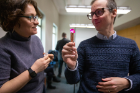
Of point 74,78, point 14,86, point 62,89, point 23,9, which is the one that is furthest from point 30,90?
point 62,89

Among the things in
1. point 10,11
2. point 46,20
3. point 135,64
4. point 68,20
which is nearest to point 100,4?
point 135,64

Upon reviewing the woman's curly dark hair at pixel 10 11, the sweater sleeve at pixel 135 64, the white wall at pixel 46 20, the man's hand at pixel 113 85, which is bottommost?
the man's hand at pixel 113 85

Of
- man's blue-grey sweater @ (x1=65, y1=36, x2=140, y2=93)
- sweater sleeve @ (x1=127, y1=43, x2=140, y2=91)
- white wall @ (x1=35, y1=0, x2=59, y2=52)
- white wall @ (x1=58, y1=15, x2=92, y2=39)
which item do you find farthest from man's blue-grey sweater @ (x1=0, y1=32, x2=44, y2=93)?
white wall @ (x1=58, y1=15, x2=92, y2=39)

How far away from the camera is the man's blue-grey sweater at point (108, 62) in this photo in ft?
2.35

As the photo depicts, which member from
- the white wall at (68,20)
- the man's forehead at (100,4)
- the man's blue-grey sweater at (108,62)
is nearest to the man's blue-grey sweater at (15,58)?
the man's blue-grey sweater at (108,62)

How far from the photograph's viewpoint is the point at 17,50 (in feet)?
2.31

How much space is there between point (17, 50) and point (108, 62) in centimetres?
90

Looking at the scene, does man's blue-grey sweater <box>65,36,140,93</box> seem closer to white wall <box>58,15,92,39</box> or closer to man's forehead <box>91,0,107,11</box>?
man's forehead <box>91,0,107,11</box>

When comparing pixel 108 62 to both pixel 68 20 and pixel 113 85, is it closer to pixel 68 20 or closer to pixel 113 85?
pixel 113 85

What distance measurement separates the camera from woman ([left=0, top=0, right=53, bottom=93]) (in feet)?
1.98

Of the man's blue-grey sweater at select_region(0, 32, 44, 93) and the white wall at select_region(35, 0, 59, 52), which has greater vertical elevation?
the white wall at select_region(35, 0, 59, 52)

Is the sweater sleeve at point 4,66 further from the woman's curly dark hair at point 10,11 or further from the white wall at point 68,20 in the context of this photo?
the white wall at point 68,20

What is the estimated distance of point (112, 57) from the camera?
0.73m

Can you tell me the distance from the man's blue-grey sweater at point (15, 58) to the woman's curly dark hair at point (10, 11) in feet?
0.31
